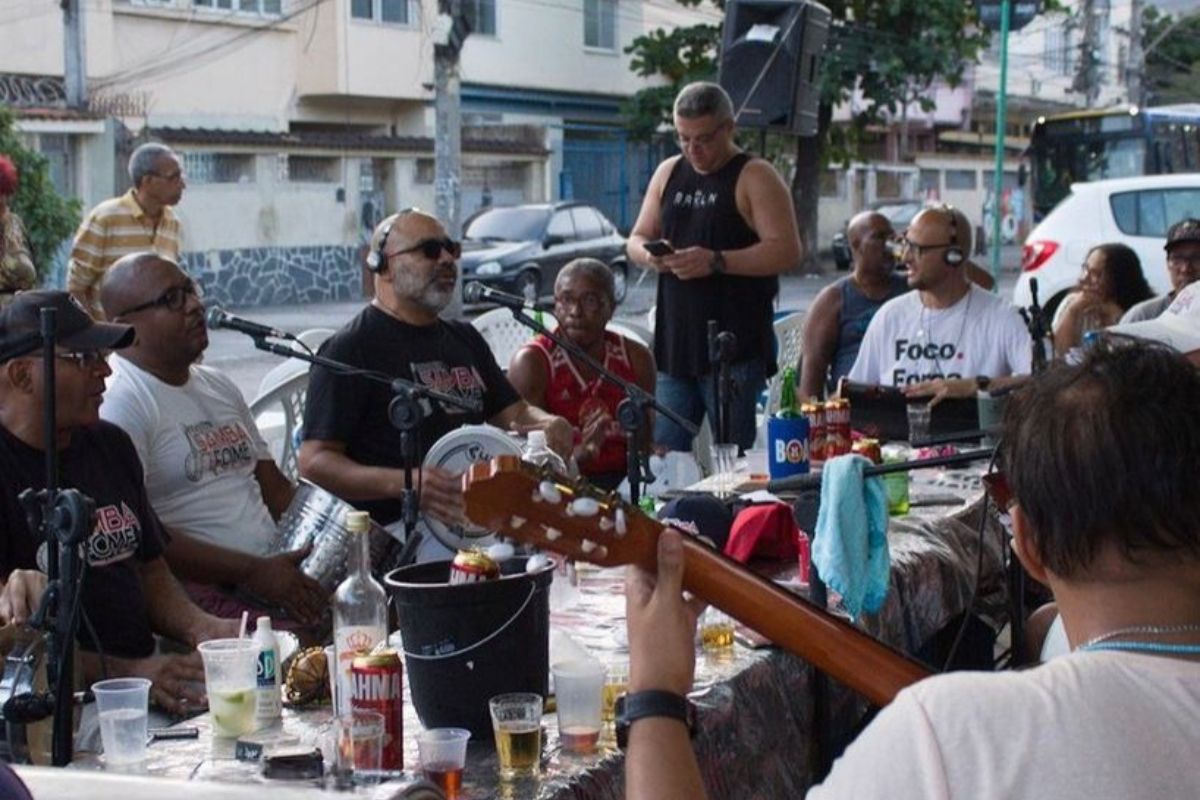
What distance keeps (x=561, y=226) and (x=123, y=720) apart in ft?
65.8

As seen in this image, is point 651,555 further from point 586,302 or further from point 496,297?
point 586,302

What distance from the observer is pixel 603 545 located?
1981 mm

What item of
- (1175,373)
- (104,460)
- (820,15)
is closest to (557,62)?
(820,15)

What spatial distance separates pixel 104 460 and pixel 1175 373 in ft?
8.64

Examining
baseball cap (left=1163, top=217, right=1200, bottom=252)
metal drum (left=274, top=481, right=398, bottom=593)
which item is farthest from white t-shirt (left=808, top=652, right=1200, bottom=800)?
baseball cap (left=1163, top=217, right=1200, bottom=252)

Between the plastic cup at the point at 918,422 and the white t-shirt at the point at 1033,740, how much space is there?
3988mm

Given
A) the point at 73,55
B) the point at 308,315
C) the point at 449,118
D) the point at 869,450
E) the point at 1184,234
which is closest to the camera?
the point at 869,450

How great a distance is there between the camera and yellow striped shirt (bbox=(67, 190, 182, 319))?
7637 millimetres

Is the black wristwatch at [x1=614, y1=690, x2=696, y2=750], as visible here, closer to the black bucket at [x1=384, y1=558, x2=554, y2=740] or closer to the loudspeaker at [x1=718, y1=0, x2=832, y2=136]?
the black bucket at [x1=384, y1=558, x2=554, y2=740]

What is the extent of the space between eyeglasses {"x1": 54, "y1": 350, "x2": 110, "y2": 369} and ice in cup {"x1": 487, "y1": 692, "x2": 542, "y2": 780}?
1.53 metres

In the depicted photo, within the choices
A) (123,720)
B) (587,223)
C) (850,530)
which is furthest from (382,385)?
(587,223)

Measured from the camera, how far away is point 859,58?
27.0 meters

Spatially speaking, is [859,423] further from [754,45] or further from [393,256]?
[754,45]

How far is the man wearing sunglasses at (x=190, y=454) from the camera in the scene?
13.9ft
